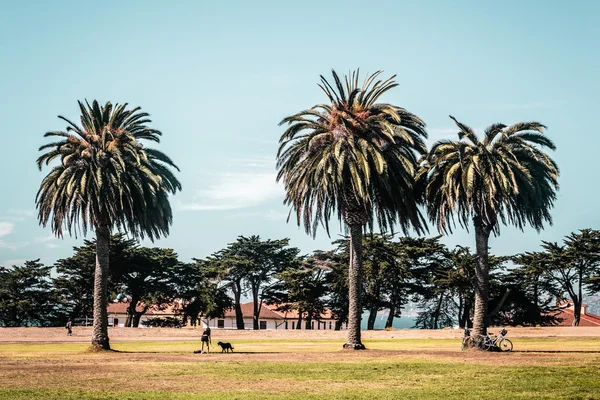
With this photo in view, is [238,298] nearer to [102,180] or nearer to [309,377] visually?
[102,180]

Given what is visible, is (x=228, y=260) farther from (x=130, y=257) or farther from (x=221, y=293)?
(x=130, y=257)

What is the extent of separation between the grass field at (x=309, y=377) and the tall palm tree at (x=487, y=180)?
→ 10481 mm

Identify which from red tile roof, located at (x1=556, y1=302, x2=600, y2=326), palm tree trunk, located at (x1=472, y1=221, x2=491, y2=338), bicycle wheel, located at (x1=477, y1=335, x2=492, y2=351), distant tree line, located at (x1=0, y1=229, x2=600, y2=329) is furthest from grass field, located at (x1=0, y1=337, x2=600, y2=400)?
red tile roof, located at (x1=556, y1=302, x2=600, y2=326)

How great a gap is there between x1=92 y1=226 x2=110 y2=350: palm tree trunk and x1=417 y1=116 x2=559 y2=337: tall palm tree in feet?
74.3

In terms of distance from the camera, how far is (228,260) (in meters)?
100

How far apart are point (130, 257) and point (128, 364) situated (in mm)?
63455

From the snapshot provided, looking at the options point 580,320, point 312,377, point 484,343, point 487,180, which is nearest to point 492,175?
point 487,180

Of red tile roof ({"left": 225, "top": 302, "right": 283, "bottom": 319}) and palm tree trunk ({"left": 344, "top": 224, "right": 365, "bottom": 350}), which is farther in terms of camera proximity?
red tile roof ({"left": 225, "top": 302, "right": 283, "bottom": 319})

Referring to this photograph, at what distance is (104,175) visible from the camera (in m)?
46.8

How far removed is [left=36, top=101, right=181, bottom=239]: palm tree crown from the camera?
46.7m

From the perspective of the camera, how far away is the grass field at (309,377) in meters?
21.6

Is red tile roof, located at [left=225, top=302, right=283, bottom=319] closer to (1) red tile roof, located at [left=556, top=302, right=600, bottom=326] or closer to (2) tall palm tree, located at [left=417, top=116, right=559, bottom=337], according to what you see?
(1) red tile roof, located at [left=556, top=302, right=600, bottom=326]

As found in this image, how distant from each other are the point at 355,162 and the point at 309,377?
1985cm

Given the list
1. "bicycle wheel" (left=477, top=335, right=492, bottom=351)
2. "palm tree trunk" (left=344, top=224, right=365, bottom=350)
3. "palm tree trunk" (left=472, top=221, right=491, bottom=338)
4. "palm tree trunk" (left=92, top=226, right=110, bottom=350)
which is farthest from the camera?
"palm tree trunk" (left=92, top=226, right=110, bottom=350)
